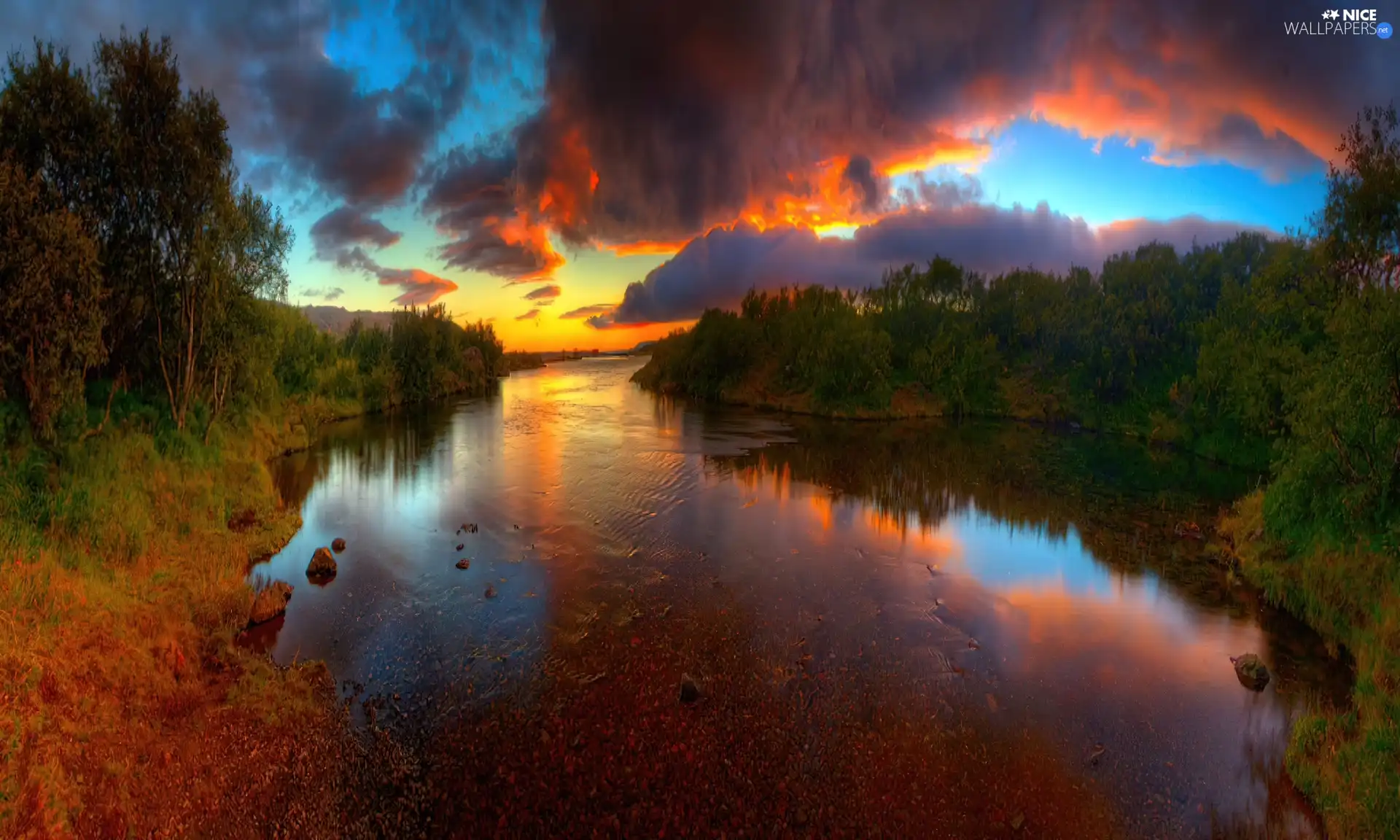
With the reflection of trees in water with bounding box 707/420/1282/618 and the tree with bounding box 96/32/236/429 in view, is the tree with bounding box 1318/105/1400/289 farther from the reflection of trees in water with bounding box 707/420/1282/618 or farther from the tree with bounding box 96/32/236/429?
the tree with bounding box 96/32/236/429

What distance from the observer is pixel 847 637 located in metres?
11.5

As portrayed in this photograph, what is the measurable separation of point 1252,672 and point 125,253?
28.2m

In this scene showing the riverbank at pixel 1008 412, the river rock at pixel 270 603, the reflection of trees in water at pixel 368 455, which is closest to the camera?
the river rock at pixel 270 603

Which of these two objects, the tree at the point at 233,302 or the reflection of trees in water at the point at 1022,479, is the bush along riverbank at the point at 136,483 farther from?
the reflection of trees in water at the point at 1022,479

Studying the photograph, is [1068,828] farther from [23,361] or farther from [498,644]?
[23,361]

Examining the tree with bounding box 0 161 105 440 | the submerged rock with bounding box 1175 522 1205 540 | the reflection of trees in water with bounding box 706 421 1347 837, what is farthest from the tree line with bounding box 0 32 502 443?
the submerged rock with bounding box 1175 522 1205 540

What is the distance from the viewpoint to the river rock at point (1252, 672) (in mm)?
10172

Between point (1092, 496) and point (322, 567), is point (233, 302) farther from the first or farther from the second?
point (1092, 496)

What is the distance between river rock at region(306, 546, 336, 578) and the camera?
1409 centimetres

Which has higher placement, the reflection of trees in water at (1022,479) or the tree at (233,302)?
the tree at (233,302)

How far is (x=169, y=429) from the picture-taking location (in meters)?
17.3

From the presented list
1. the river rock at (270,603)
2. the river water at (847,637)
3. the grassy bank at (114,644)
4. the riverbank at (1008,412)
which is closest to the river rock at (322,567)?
the river water at (847,637)

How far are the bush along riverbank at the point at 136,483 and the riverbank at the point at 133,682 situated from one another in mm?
31

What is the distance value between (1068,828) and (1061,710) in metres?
2.89
